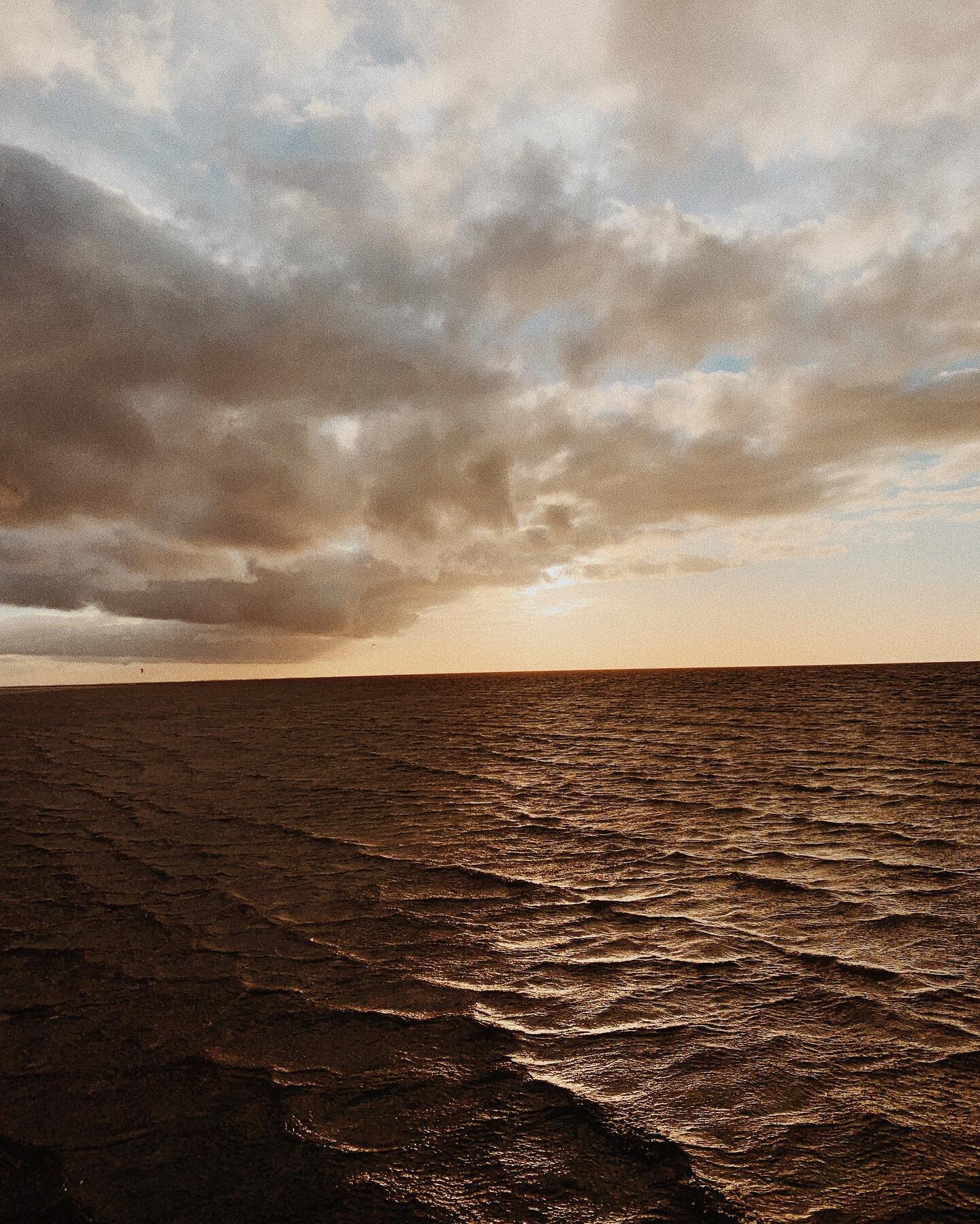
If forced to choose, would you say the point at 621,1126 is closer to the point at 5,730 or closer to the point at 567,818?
the point at 567,818

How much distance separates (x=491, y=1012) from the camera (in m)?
5.88

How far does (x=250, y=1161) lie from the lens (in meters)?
4.07

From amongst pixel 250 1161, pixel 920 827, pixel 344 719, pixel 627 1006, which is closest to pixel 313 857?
pixel 627 1006

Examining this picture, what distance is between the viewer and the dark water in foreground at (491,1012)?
389cm

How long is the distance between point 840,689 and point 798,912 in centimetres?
7305

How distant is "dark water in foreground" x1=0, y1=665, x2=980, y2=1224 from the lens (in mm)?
3893

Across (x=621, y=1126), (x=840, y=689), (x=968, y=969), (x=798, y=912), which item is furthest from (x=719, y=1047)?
(x=840, y=689)

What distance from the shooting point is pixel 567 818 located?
13.6 m

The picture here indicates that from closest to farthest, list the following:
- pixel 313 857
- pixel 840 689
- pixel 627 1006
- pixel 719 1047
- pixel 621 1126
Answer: pixel 621 1126 < pixel 719 1047 < pixel 627 1006 < pixel 313 857 < pixel 840 689

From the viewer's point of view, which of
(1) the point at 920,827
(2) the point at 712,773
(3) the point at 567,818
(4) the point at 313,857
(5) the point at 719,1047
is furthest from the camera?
(2) the point at 712,773

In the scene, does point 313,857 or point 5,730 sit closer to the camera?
point 313,857

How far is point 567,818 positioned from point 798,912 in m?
5.81

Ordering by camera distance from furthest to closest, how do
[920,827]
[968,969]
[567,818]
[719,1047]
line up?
[567,818]
[920,827]
[968,969]
[719,1047]

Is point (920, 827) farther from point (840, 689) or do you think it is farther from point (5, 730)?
point (840, 689)
